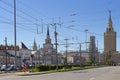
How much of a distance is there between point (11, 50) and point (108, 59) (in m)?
59.7

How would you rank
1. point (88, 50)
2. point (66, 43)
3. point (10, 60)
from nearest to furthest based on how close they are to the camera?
point (66, 43)
point (10, 60)
point (88, 50)

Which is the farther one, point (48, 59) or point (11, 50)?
point (48, 59)

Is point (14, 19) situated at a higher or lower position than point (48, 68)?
higher

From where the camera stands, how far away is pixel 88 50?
17325cm

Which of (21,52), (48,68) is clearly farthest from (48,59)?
(48,68)

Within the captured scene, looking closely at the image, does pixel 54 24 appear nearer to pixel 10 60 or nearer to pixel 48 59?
pixel 10 60

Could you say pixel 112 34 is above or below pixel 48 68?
above

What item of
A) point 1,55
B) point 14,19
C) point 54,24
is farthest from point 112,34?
point 14,19

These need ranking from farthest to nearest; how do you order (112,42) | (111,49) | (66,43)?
(111,49)
(112,42)
(66,43)

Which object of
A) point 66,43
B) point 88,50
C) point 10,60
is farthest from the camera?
point 88,50

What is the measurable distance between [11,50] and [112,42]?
47417mm

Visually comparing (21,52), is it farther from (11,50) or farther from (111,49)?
(111,49)

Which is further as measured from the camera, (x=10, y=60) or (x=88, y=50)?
(x=88, y=50)

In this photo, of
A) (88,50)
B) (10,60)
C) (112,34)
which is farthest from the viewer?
(88,50)
